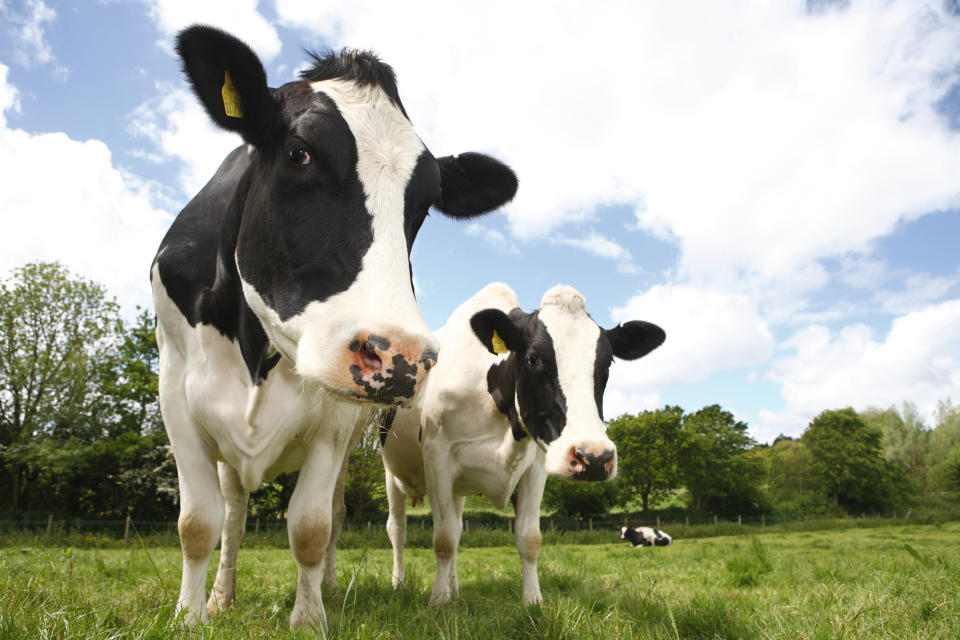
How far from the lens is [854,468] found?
5281cm

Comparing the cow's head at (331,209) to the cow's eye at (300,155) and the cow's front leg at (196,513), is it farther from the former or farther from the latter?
the cow's front leg at (196,513)

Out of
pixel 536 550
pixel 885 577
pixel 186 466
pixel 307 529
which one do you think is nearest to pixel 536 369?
pixel 536 550

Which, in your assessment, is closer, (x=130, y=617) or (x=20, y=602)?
(x=20, y=602)

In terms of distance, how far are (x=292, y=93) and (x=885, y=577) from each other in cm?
645

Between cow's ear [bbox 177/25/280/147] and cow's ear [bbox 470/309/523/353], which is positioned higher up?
cow's ear [bbox 177/25/280/147]

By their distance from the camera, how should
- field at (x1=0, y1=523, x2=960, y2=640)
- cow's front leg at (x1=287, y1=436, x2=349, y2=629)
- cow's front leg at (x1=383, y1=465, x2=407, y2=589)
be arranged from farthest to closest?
cow's front leg at (x1=383, y1=465, x2=407, y2=589)
cow's front leg at (x1=287, y1=436, x2=349, y2=629)
field at (x1=0, y1=523, x2=960, y2=640)

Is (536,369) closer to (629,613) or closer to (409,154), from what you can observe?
(629,613)

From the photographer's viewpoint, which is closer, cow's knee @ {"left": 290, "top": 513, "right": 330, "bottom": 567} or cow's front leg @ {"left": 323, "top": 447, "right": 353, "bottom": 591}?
cow's knee @ {"left": 290, "top": 513, "right": 330, "bottom": 567}

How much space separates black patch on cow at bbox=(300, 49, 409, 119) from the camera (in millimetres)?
2590

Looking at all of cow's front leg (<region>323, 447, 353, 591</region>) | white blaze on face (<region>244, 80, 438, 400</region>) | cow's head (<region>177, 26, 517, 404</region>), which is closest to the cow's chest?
cow's front leg (<region>323, 447, 353, 591</region>)

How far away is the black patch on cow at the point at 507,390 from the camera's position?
5.22m

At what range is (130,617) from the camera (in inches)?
105

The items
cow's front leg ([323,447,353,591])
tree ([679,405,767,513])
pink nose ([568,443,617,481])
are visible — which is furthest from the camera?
tree ([679,405,767,513])

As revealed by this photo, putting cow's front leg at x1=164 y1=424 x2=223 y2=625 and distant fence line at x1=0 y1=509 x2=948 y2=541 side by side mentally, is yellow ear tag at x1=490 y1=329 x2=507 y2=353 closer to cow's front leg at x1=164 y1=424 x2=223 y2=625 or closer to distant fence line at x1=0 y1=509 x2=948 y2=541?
cow's front leg at x1=164 y1=424 x2=223 y2=625
